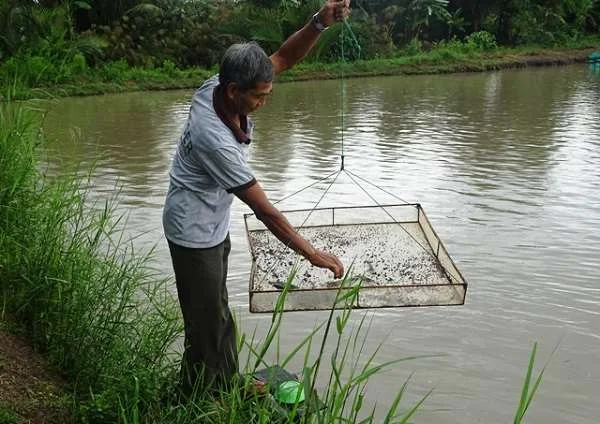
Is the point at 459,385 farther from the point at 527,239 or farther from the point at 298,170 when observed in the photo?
the point at 298,170

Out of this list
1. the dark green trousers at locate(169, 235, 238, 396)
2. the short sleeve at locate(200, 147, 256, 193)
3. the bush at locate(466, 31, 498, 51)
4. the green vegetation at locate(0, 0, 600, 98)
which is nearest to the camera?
the short sleeve at locate(200, 147, 256, 193)

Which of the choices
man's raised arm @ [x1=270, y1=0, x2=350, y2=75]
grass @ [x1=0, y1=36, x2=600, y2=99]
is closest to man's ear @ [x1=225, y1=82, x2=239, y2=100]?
man's raised arm @ [x1=270, y1=0, x2=350, y2=75]

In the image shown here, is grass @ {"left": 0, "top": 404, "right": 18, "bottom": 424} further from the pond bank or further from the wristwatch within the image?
the pond bank

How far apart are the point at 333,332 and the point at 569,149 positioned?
16.4 feet

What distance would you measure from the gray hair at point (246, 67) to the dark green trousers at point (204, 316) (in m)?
0.50

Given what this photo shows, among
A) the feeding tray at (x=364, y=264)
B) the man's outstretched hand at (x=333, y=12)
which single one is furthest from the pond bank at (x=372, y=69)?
the man's outstretched hand at (x=333, y=12)

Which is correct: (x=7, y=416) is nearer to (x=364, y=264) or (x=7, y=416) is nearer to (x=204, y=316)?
(x=204, y=316)

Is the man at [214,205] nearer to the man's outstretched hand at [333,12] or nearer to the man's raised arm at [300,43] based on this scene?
the man's raised arm at [300,43]

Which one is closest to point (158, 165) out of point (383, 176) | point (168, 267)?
point (383, 176)

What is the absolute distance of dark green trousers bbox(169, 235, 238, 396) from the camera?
2.17 meters

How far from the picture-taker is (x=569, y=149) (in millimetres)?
7586

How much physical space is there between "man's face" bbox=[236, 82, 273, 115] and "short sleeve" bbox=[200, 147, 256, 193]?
0.43 feet

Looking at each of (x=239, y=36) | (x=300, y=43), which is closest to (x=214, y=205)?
(x=300, y=43)

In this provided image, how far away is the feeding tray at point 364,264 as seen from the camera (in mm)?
2703
